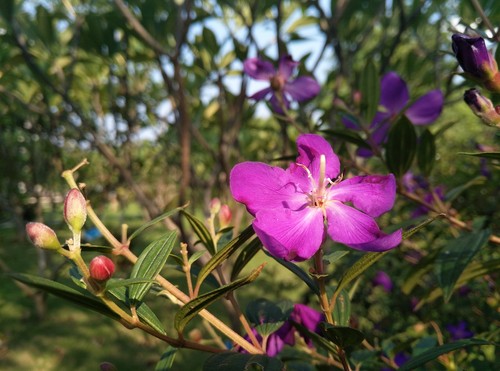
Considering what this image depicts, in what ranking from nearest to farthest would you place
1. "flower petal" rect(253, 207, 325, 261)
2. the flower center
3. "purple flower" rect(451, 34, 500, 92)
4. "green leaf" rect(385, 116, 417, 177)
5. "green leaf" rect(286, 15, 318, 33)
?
"flower petal" rect(253, 207, 325, 261), "purple flower" rect(451, 34, 500, 92), "green leaf" rect(385, 116, 417, 177), the flower center, "green leaf" rect(286, 15, 318, 33)

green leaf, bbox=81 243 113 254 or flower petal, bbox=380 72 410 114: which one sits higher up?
flower petal, bbox=380 72 410 114

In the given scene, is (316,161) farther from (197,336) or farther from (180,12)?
(180,12)

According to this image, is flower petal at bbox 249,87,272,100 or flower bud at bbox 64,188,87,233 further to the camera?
flower petal at bbox 249,87,272,100

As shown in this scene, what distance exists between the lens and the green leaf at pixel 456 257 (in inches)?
31.8

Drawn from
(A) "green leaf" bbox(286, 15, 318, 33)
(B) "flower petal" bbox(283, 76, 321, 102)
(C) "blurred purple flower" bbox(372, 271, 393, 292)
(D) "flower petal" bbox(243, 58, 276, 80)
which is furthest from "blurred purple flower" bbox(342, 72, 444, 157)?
(A) "green leaf" bbox(286, 15, 318, 33)

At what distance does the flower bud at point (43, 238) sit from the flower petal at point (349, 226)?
301 millimetres

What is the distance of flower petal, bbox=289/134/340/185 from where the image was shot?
22.5 inches

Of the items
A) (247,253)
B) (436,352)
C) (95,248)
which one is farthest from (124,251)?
(436,352)

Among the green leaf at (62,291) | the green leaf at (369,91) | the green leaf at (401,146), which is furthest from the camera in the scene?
the green leaf at (369,91)

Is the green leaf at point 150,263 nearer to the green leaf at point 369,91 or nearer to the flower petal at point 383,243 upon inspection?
the flower petal at point 383,243

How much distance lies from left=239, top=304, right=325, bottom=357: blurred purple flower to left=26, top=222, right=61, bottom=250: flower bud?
0.39m

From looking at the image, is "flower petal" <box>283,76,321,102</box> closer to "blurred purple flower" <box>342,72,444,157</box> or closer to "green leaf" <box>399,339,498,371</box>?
"blurred purple flower" <box>342,72,444,157</box>

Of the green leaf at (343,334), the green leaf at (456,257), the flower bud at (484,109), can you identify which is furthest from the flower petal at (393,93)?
the green leaf at (343,334)

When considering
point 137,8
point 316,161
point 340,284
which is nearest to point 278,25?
point 137,8
